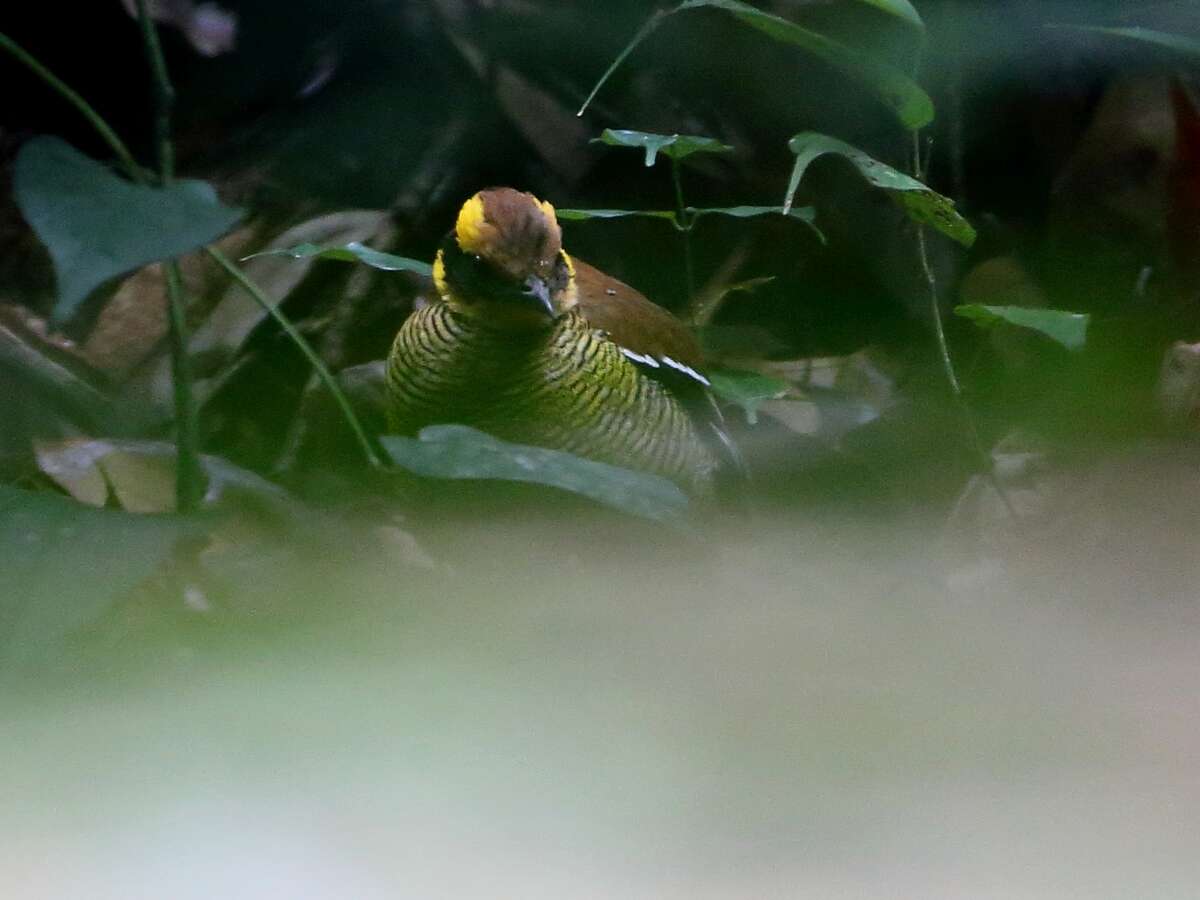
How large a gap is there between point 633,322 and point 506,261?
0.26 m

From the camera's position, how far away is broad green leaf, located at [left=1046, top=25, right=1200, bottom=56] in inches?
56.3

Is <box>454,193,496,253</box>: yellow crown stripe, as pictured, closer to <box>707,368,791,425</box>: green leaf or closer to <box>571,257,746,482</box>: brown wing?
<box>571,257,746,482</box>: brown wing

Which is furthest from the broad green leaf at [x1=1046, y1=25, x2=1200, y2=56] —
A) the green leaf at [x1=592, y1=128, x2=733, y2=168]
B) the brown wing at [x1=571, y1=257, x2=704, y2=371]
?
the brown wing at [x1=571, y1=257, x2=704, y2=371]

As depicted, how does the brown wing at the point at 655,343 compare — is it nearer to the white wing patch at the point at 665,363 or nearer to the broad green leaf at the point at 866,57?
the white wing patch at the point at 665,363

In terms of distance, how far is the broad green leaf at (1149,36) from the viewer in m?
1.43

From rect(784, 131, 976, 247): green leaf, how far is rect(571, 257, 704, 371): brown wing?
1.00ft

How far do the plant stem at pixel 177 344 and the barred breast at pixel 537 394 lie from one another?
26 centimetres

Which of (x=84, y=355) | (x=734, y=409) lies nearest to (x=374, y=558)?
(x=734, y=409)

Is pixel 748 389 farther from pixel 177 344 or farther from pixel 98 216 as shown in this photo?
pixel 98 216

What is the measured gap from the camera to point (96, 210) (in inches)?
39.0

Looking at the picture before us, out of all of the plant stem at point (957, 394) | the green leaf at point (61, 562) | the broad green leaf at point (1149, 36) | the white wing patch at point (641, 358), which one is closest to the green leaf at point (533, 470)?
the green leaf at point (61, 562)

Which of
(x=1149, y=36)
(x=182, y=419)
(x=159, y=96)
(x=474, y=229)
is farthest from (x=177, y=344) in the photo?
(x=1149, y=36)

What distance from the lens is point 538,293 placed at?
4.59 feet

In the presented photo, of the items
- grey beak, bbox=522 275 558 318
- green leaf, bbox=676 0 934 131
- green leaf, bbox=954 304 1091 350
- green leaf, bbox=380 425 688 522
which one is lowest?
grey beak, bbox=522 275 558 318
